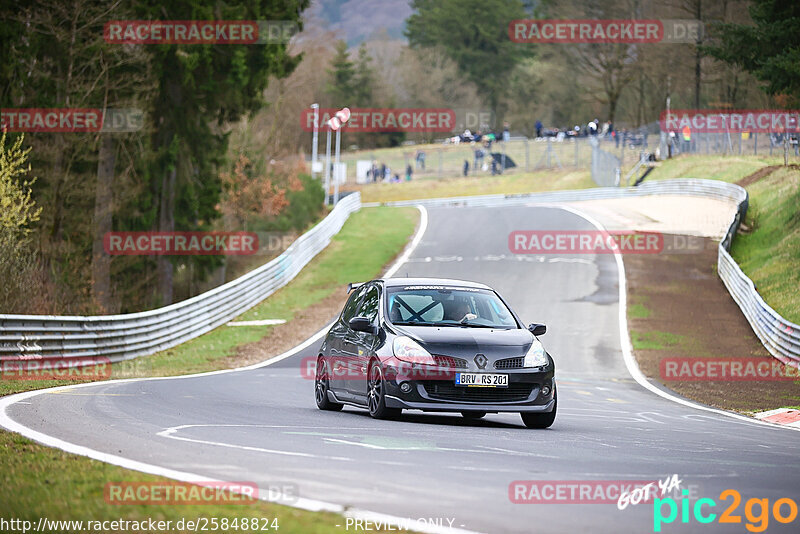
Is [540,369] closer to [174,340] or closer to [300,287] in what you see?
[174,340]

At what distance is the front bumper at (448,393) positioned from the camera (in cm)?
1172

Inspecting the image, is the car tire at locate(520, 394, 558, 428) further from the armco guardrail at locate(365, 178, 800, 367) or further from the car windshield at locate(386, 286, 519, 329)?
the armco guardrail at locate(365, 178, 800, 367)

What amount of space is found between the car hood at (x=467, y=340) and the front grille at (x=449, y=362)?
0.05m

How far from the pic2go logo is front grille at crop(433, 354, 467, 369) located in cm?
466

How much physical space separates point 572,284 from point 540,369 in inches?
1047

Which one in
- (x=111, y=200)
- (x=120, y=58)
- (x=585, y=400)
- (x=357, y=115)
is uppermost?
(x=357, y=115)

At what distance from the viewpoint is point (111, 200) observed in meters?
39.9

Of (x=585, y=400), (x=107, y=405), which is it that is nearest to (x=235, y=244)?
(x=585, y=400)

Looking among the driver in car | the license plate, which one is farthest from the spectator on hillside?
the license plate

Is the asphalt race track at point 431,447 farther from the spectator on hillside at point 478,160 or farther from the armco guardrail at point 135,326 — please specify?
the spectator on hillside at point 478,160

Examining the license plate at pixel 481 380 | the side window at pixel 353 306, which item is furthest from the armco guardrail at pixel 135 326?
the license plate at pixel 481 380

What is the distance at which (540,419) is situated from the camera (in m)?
12.3

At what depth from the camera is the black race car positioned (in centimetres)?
1174

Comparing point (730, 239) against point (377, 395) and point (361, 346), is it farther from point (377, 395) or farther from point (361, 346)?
point (377, 395)
